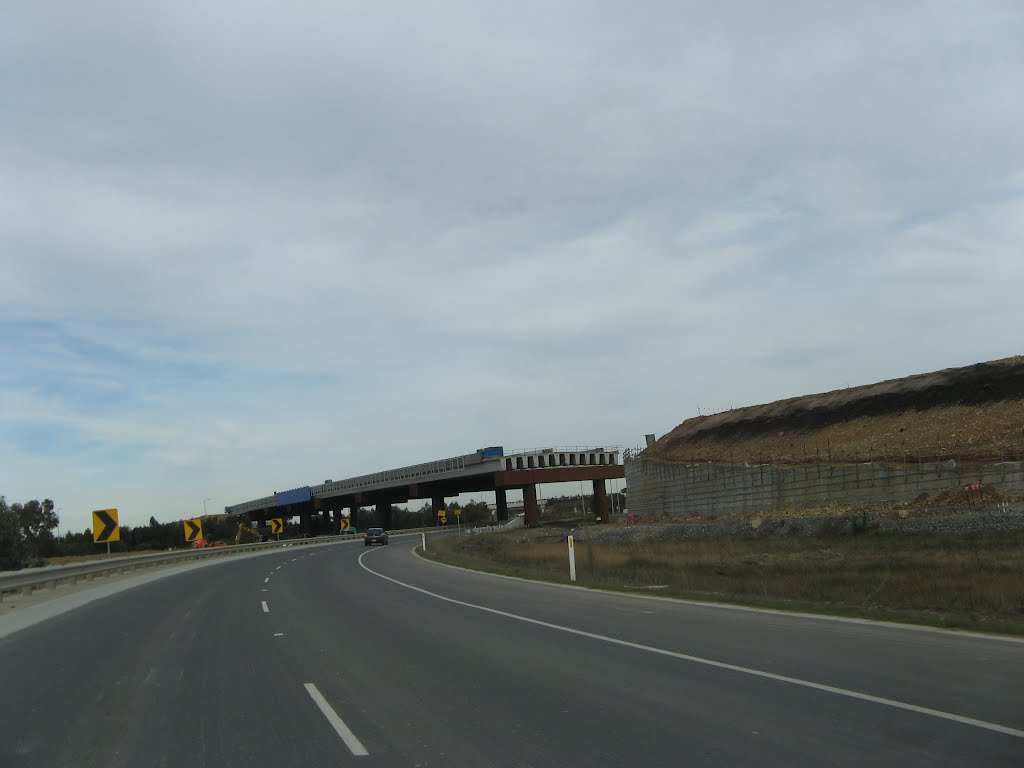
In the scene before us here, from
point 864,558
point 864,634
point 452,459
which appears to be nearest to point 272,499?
point 452,459

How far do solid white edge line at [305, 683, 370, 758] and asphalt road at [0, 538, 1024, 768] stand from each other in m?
0.05

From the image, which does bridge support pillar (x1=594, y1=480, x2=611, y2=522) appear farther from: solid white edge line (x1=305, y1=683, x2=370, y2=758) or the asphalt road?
solid white edge line (x1=305, y1=683, x2=370, y2=758)

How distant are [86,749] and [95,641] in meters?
8.75

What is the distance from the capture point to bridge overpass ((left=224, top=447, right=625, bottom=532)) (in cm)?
8519

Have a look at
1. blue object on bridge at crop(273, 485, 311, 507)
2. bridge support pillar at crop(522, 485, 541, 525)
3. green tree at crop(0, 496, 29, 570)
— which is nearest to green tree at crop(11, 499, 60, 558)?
blue object on bridge at crop(273, 485, 311, 507)

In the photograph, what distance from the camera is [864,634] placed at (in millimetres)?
11938

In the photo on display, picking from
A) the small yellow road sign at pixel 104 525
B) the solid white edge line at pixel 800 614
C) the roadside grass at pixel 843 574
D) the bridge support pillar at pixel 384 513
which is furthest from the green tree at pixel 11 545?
the bridge support pillar at pixel 384 513

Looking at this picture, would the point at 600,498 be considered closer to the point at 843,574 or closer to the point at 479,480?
the point at 479,480

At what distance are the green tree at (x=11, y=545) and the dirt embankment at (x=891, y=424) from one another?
51410 millimetres

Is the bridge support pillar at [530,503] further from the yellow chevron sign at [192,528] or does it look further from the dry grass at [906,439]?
the yellow chevron sign at [192,528]

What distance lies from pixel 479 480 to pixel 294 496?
4264cm

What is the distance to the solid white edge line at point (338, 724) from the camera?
23.0 feet

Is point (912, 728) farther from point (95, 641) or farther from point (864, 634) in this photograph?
point (95, 641)

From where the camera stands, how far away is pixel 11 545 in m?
58.7
